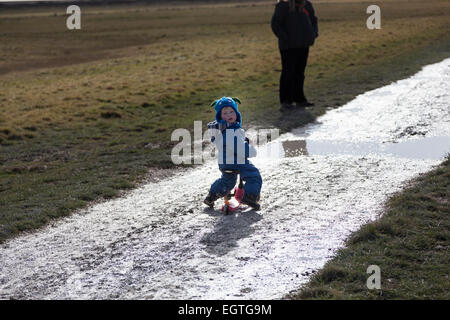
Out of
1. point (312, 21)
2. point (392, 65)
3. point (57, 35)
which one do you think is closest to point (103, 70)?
point (392, 65)

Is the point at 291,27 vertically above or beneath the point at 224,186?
above

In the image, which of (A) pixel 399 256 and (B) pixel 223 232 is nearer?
(A) pixel 399 256

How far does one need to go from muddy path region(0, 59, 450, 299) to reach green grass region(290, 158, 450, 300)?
0.21 meters

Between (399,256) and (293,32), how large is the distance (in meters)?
8.08

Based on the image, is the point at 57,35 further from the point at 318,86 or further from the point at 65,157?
the point at 65,157

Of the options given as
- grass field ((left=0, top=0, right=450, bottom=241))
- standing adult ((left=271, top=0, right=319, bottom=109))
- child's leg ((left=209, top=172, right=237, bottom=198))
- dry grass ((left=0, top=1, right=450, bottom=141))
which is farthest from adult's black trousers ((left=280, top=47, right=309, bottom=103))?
child's leg ((left=209, top=172, right=237, bottom=198))

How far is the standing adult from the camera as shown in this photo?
12.8 m

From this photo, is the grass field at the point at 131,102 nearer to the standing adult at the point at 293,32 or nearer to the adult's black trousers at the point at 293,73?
the adult's black trousers at the point at 293,73

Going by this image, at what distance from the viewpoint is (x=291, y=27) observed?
12.9m

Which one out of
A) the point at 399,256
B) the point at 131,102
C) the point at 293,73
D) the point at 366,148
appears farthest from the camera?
the point at 131,102

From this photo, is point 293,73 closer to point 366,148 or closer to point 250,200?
point 366,148

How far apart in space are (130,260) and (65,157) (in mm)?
5624

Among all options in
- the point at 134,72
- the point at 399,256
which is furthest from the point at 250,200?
the point at 134,72

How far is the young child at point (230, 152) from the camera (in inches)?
281
